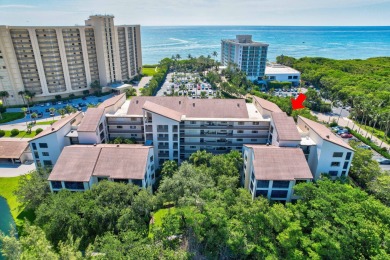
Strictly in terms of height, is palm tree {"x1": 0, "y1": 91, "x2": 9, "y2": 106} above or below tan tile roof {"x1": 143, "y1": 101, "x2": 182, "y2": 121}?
below

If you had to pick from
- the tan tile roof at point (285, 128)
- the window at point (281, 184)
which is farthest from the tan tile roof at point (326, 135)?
the window at point (281, 184)

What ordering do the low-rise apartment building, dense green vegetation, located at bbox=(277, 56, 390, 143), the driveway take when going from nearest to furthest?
1. the low-rise apartment building
2. the driveway
3. dense green vegetation, located at bbox=(277, 56, 390, 143)

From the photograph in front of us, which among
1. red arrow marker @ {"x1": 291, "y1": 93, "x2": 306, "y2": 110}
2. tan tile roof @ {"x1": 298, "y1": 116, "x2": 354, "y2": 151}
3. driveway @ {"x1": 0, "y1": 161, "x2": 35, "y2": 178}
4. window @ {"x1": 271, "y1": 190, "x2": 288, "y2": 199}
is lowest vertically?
driveway @ {"x1": 0, "y1": 161, "x2": 35, "y2": 178}

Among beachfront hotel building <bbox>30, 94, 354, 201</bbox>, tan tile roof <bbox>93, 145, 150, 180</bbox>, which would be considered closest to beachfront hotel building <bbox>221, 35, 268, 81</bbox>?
beachfront hotel building <bbox>30, 94, 354, 201</bbox>

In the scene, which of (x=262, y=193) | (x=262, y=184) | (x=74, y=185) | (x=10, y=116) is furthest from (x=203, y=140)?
(x=10, y=116)

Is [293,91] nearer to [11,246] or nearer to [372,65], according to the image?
[372,65]

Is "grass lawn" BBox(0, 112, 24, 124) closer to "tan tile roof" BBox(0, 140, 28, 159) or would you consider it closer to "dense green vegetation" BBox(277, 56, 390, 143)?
"tan tile roof" BBox(0, 140, 28, 159)
